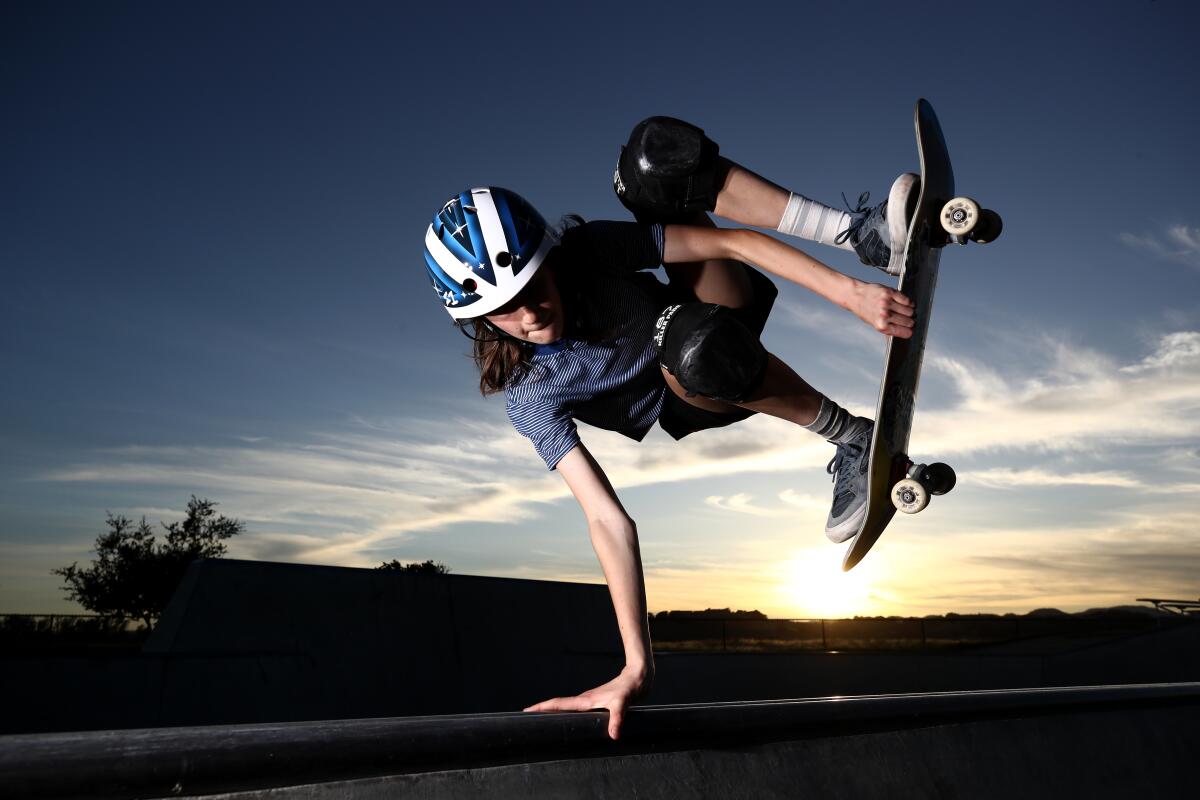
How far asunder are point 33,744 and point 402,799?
76cm

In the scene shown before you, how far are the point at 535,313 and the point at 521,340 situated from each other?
20 centimetres

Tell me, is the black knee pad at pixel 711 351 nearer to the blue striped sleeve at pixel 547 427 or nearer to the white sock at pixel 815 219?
the blue striped sleeve at pixel 547 427

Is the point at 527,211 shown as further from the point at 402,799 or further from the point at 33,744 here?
the point at 33,744

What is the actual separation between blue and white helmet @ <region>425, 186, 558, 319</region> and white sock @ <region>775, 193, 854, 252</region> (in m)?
0.96

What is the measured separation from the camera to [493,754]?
2.01 metres

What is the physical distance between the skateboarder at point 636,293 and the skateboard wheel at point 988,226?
0.26m

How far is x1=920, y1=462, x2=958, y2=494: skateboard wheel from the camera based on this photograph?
3377mm

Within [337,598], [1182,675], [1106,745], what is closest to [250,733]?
[1106,745]

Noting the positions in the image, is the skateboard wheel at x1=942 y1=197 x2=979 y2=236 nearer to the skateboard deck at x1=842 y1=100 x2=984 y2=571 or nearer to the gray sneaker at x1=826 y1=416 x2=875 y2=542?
the skateboard deck at x1=842 y1=100 x2=984 y2=571

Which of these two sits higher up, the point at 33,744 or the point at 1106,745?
the point at 33,744

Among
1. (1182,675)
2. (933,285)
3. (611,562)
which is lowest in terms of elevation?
(1182,675)

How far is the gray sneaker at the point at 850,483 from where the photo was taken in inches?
148

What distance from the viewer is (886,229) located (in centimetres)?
323

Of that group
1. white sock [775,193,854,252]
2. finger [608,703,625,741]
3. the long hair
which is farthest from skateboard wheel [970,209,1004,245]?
finger [608,703,625,741]
